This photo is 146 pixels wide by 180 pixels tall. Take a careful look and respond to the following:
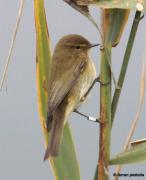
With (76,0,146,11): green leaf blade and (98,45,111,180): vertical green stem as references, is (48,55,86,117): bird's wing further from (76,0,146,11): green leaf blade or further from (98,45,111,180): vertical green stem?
(76,0,146,11): green leaf blade

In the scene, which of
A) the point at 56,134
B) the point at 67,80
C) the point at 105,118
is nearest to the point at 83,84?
the point at 67,80

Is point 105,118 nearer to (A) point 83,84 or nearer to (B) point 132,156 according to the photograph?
(B) point 132,156

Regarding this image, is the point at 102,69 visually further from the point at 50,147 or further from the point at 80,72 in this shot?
the point at 80,72

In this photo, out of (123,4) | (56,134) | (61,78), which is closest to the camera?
(123,4)

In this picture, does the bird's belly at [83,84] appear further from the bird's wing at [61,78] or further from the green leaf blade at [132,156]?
the green leaf blade at [132,156]

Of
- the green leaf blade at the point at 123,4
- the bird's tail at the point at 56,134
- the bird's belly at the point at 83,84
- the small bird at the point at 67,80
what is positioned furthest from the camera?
the bird's belly at the point at 83,84

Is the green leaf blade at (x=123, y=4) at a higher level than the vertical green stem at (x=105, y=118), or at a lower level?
higher

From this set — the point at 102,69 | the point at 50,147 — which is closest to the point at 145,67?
the point at 102,69

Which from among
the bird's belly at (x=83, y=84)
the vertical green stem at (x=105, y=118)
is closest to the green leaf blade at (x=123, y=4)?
the vertical green stem at (x=105, y=118)
